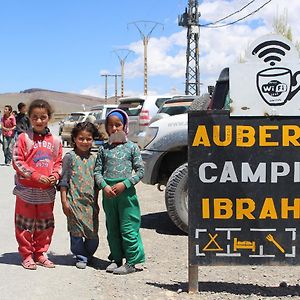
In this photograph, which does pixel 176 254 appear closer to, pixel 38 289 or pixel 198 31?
pixel 38 289

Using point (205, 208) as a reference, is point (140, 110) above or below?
above

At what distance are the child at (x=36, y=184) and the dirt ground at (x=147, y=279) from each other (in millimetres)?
246

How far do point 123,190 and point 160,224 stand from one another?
287 cm

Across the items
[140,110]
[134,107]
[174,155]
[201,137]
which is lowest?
[174,155]

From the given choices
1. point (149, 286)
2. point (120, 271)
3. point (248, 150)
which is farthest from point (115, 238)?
point (248, 150)

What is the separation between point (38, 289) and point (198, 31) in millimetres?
28435

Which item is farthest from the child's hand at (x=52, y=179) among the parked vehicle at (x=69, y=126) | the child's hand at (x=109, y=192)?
the parked vehicle at (x=69, y=126)

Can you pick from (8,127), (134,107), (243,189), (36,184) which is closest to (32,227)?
(36,184)

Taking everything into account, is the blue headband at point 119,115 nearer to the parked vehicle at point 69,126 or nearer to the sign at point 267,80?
the sign at point 267,80

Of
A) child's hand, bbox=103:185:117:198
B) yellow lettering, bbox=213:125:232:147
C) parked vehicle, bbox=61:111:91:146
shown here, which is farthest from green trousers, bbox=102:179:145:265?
parked vehicle, bbox=61:111:91:146

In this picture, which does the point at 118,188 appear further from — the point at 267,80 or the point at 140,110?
the point at 140,110

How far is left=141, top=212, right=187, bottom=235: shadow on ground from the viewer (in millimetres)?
7750

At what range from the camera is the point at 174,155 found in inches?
303

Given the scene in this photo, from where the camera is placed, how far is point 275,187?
4.85m
